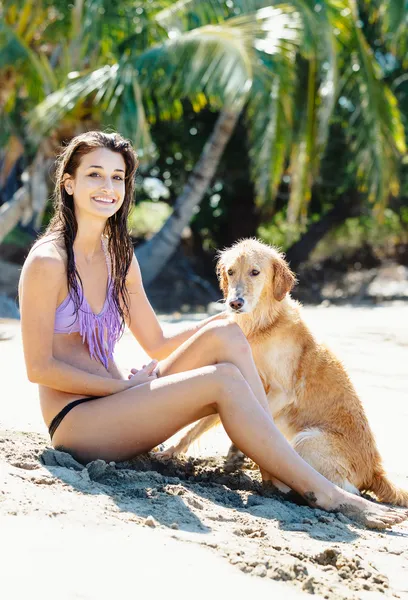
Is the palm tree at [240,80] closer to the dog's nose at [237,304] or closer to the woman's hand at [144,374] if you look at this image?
the dog's nose at [237,304]

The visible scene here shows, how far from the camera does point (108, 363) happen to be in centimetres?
416

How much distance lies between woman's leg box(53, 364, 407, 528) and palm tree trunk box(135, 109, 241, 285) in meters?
13.4

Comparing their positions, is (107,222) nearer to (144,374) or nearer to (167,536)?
(144,374)

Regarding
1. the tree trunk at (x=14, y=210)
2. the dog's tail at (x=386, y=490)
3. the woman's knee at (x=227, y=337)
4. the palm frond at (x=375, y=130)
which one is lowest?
the dog's tail at (x=386, y=490)

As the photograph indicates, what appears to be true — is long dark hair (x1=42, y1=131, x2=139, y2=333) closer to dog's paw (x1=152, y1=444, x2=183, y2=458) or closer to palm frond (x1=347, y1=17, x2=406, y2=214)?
dog's paw (x1=152, y1=444, x2=183, y2=458)

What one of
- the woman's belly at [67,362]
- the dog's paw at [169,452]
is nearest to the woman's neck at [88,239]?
the woman's belly at [67,362]

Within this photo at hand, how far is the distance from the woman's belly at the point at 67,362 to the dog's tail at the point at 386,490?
1.66 m

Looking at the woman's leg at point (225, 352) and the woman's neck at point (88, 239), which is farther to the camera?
the woman's neck at point (88, 239)

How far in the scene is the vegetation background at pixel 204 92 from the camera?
1355 centimetres

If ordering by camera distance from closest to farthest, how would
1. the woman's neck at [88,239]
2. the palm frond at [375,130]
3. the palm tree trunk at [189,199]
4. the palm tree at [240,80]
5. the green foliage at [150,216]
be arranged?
the woman's neck at [88,239]
the palm tree at [240,80]
the palm frond at [375,130]
the palm tree trunk at [189,199]
the green foliage at [150,216]

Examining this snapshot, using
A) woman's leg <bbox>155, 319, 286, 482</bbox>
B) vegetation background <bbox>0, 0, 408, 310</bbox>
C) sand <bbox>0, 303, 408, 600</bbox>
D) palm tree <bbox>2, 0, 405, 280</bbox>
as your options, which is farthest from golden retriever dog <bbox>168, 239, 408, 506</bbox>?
palm tree <bbox>2, 0, 405, 280</bbox>

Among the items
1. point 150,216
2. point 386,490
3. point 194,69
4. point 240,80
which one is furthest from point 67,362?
point 150,216

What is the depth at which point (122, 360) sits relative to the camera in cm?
746

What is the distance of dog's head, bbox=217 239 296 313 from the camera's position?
4.93 meters
